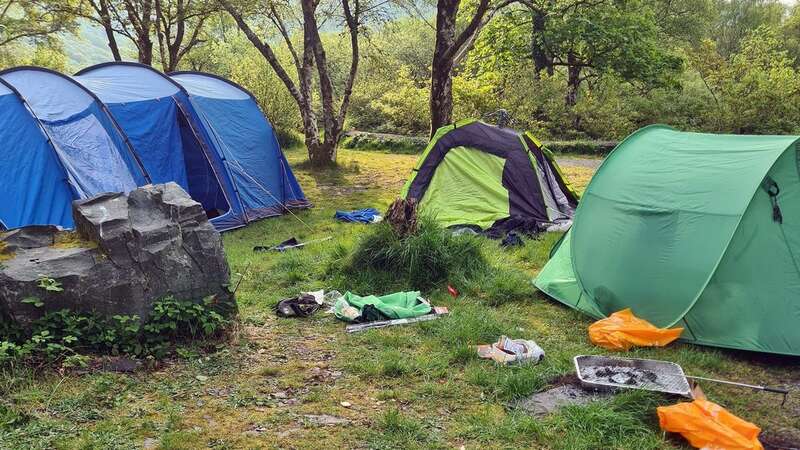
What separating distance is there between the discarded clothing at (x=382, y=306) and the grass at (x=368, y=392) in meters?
0.18

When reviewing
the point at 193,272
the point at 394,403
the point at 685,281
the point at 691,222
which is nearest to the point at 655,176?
the point at 691,222

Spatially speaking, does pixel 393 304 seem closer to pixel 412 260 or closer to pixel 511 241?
pixel 412 260

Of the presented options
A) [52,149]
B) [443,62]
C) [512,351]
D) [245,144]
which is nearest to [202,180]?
[245,144]

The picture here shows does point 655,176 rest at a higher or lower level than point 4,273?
higher

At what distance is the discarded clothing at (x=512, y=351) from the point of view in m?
4.15

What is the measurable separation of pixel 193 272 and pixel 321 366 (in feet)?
3.85

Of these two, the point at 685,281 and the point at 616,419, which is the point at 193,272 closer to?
the point at 616,419

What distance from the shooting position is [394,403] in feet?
12.1

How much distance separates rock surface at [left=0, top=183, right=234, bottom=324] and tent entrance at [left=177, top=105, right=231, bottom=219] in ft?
13.6

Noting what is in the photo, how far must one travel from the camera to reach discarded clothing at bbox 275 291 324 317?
5.09 meters

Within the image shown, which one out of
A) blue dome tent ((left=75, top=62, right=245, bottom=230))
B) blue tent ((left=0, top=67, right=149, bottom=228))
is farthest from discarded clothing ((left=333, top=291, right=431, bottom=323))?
blue tent ((left=0, top=67, right=149, bottom=228))

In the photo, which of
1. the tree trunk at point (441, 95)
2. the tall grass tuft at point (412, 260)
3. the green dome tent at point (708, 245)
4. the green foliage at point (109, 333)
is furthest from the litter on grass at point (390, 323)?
the tree trunk at point (441, 95)

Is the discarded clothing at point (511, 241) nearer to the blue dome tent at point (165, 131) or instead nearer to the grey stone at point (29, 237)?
the blue dome tent at point (165, 131)

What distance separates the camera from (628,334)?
173 inches
